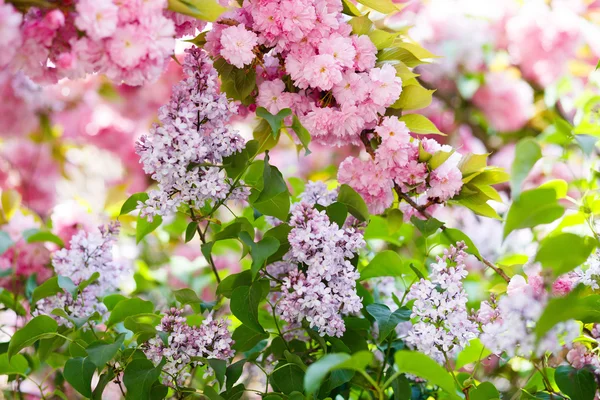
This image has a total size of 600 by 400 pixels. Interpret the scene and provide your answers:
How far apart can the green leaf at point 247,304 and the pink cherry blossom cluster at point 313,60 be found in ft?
0.57

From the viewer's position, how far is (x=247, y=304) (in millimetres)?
611

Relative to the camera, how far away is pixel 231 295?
61 cm

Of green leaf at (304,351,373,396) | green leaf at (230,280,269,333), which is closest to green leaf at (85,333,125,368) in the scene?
green leaf at (230,280,269,333)

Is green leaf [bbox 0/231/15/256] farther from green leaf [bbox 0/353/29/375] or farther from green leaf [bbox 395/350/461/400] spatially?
green leaf [bbox 395/350/461/400]

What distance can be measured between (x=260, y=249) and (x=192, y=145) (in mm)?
110

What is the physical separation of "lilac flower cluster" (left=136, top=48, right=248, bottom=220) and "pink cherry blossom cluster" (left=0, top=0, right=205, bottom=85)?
0.07 meters

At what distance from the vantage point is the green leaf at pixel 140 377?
0.59 m

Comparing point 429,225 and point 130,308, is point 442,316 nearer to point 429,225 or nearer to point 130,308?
point 429,225

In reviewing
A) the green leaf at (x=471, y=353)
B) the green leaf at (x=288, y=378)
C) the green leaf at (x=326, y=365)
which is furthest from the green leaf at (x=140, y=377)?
the green leaf at (x=471, y=353)

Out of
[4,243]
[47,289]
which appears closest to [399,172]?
[47,289]

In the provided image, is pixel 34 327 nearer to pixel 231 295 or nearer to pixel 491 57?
pixel 231 295

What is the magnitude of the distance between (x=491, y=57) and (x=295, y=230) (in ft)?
4.09

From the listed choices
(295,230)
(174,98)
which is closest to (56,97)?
(174,98)

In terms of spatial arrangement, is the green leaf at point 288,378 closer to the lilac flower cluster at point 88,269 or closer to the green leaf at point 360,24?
the lilac flower cluster at point 88,269
